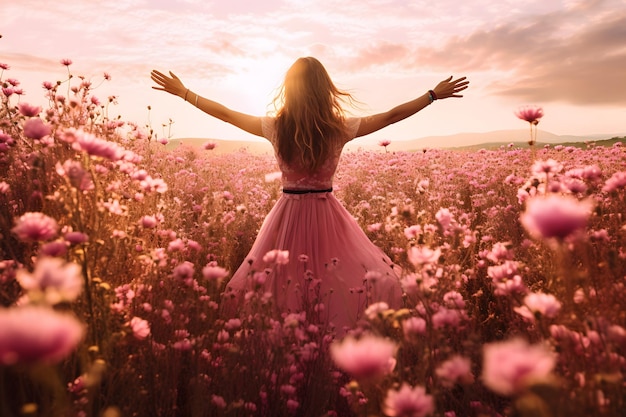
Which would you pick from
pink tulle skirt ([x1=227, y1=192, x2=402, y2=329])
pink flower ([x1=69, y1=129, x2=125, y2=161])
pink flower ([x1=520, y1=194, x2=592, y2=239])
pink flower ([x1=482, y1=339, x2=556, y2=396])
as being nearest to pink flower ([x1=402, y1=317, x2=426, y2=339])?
pink flower ([x1=520, y1=194, x2=592, y2=239])

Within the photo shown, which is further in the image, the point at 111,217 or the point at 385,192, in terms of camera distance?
the point at 385,192

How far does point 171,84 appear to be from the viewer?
3885mm

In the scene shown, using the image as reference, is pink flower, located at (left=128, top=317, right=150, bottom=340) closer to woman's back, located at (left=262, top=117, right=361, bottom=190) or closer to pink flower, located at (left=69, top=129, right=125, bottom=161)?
pink flower, located at (left=69, top=129, right=125, bottom=161)

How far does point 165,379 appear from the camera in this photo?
6.15 ft

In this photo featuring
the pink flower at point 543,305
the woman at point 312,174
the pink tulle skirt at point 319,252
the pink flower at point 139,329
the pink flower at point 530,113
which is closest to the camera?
the pink flower at point 543,305

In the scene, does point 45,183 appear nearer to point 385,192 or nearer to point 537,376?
point 537,376

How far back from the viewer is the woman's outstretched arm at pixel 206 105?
12.7 ft

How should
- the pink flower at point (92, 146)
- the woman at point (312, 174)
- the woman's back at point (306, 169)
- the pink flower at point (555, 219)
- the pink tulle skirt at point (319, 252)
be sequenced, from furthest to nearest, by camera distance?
the woman's back at point (306, 169)
the woman at point (312, 174)
the pink tulle skirt at point (319, 252)
the pink flower at point (92, 146)
the pink flower at point (555, 219)

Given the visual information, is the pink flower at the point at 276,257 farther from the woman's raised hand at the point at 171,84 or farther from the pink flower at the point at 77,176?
the woman's raised hand at the point at 171,84

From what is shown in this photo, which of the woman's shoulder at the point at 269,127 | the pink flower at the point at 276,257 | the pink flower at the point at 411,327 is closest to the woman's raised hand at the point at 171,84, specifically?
the woman's shoulder at the point at 269,127

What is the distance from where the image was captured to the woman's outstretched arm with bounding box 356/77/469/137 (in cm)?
379

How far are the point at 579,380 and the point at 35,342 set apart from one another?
157 centimetres

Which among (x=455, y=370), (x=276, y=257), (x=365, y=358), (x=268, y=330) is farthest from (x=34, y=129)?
(x=455, y=370)

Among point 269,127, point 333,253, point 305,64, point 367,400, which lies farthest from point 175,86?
point 367,400
